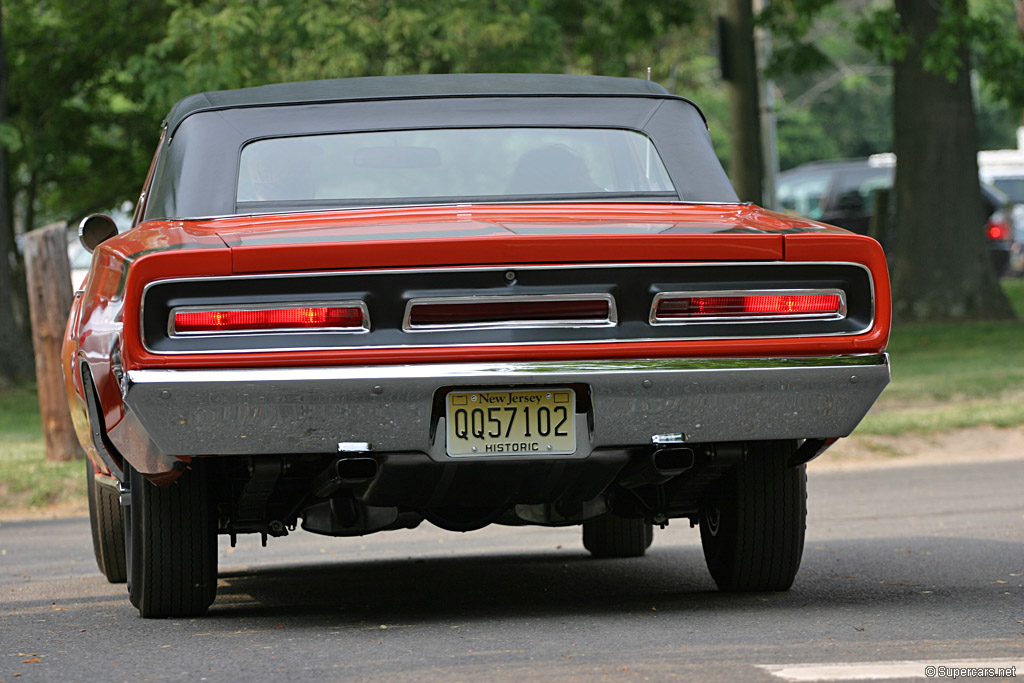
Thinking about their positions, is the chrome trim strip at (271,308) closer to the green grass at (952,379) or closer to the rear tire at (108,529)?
the rear tire at (108,529)

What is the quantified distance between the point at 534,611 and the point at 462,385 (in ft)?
3.81

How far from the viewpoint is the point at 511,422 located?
451cm

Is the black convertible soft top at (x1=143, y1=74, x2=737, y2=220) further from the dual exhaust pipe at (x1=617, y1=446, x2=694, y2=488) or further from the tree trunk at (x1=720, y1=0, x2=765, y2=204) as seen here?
the tree trunk at (x1=720, y1=0, x2=765, y2=204)

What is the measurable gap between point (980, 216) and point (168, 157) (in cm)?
1517

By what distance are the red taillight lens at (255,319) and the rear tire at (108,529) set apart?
187 centimetres

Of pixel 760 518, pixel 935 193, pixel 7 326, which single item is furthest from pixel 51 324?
pixel 935 193

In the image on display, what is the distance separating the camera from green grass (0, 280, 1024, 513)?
34.3 feet

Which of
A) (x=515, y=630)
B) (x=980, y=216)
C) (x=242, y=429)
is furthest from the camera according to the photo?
(x=980, y=216)

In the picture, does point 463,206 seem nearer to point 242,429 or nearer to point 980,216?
point 242,429

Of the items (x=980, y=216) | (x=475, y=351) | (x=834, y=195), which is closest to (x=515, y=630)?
(x=475, y=351)

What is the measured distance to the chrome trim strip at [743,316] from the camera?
4.52 meters

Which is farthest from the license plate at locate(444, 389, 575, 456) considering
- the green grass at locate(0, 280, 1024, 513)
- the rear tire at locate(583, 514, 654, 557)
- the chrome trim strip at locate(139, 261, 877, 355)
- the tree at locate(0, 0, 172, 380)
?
the tree at locate(0, 0, 172, 380)

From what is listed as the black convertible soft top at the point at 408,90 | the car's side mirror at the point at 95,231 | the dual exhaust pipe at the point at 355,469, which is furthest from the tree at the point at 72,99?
the dual exhaust pipe at the point at 355,469

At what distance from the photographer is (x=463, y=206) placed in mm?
5078
